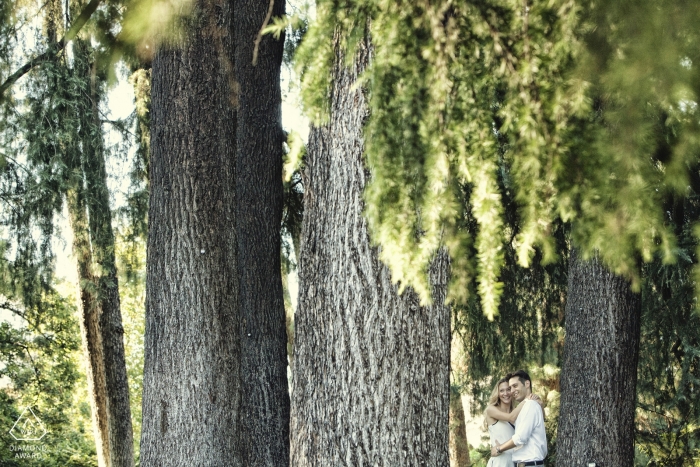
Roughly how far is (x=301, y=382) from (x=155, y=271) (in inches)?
101

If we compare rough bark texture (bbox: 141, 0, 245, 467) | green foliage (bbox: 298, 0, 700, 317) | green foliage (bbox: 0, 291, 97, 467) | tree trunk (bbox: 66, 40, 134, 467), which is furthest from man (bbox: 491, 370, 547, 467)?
green foliage (bbox: 0, 291, 97, 467)

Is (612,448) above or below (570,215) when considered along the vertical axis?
below

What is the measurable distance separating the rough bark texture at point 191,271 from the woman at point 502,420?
6.76 ft

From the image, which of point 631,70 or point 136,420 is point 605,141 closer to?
point 631,70

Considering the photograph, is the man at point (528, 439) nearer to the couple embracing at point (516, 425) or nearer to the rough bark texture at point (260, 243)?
the couple embracing at point (516, 425)

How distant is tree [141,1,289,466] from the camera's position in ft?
18.3

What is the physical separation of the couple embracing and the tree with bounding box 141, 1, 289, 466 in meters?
1.72

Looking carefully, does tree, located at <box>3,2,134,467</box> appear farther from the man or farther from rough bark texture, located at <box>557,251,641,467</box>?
rough bark texture, located at <box>557,251,641,467</box>

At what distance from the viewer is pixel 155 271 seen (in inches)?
222

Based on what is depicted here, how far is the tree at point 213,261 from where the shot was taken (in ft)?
18.3

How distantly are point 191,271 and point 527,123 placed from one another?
398 cm

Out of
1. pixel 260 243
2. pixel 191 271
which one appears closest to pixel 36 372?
pixel 260 243

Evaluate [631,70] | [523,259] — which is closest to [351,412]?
[523,259]

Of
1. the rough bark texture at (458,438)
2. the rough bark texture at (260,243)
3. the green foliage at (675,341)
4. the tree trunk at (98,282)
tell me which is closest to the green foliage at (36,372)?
the tree trunk at (98,282)
